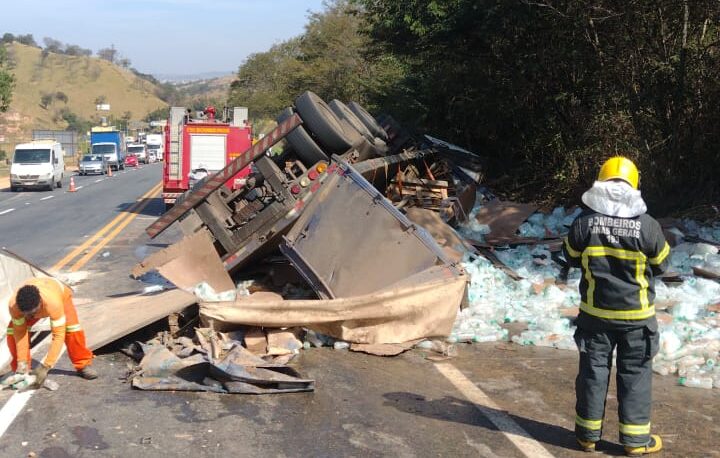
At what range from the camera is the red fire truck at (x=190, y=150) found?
20422 mm

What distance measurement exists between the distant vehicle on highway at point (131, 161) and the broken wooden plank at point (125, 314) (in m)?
56.1

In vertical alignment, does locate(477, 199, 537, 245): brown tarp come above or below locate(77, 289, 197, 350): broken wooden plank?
above

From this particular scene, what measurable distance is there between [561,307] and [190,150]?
45.5 ft

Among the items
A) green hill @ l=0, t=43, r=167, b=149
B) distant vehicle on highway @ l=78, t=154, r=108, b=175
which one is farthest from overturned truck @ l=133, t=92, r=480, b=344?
green hill @ l=0, t=43, r=167, b=149

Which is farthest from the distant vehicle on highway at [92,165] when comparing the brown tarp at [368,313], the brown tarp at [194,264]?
the brown tarp at [368,313]

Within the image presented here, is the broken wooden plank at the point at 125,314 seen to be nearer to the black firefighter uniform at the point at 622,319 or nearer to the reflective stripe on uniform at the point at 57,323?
the reflective stripe on uniform at the point at 57,323

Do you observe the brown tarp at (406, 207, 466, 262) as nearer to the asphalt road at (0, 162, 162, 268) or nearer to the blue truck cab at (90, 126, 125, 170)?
the asphalt road at (0, 162, 162, 268)

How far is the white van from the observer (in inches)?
1267

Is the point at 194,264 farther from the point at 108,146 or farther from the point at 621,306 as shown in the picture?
the point at 108,146

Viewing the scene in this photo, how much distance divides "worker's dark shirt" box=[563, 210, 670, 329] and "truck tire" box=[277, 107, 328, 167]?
19.6 ft

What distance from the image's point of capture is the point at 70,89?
146 meters

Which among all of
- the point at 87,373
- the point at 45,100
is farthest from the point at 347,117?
the point at 45,100

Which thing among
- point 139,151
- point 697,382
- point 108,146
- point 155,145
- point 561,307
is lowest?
point 155,145

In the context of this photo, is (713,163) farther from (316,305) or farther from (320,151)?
(316,305)
